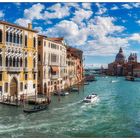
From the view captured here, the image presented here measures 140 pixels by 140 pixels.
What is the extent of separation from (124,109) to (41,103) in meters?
3.87

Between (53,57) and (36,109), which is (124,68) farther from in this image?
(36,109)

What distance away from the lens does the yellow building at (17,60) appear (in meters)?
17.7

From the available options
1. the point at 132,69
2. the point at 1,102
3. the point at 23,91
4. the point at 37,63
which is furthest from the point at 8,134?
the point at 132,69

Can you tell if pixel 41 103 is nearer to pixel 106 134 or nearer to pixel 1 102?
pixel 1 102

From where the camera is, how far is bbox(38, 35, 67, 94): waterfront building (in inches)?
878

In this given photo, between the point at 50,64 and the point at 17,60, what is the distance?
211 inches

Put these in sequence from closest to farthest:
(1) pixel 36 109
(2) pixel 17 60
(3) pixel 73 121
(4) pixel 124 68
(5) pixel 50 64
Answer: (3) pixel 73 121 < (1) pixel 36 109 < (2) pixel 17 60 < (5) pixel 50 64 < (4) pixel 124 68

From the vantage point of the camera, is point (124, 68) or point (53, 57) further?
point (124, 68)

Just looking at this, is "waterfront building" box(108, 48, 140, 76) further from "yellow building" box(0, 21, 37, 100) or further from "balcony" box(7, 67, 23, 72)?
"balcony" box(7, 67, 23, 72)

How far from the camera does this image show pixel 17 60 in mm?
18750

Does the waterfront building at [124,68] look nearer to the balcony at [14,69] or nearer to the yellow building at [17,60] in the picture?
the yellow building at [17,60]

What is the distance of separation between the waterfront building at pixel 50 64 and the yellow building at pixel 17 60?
4.58 feet

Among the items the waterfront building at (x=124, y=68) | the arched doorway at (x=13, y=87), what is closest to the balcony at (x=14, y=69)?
the arched doorway at (x=13, y=87)

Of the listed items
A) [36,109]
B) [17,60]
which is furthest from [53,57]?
[36,109]
